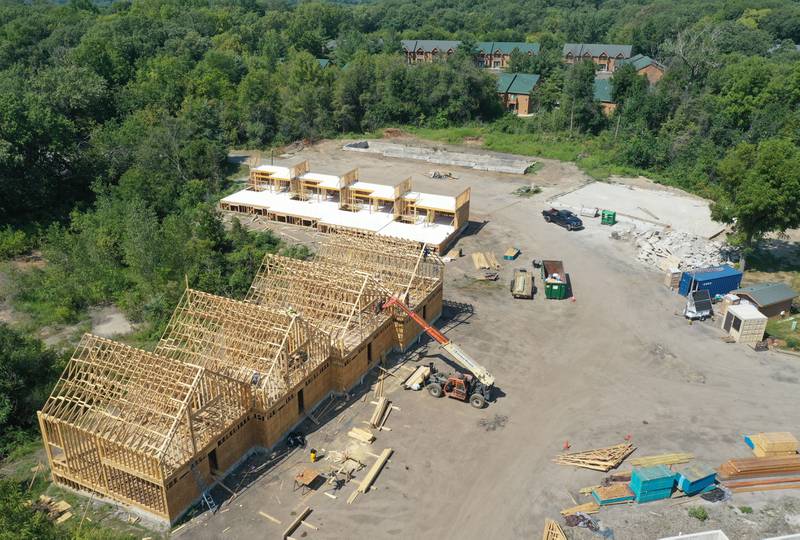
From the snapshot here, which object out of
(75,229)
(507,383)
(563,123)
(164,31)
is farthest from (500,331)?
(164,31)

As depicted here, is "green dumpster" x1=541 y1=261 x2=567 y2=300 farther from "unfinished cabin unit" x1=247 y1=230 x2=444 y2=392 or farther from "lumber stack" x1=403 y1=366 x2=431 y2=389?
"lumber stack" x1=403 y1=366 x2=431 y2=389

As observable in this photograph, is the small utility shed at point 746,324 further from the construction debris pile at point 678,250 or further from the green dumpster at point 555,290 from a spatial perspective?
the green dumpster at point 555,290

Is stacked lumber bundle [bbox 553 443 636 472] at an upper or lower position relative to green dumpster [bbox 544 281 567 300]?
lower

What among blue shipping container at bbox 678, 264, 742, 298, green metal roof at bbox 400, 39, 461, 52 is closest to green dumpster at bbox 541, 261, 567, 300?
blue shipping container at bbox 678, 264, 742, 298

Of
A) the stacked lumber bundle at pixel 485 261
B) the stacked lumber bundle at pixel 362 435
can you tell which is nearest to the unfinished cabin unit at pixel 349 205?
the stacked lumber bundle at pixel 485 261

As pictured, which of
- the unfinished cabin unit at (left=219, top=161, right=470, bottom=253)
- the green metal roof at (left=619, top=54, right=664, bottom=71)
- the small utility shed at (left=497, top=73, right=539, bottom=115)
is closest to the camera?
the unfinished cabin unit at (left=219, top=161, right=470, bottom=253)

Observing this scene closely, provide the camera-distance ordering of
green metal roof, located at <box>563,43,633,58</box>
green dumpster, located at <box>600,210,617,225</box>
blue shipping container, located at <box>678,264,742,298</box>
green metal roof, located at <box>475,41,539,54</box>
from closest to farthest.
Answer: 1. blue shipping container, located at <box>678,264,742,298</box>
2. green dumpster, located at <box>600,210,617,225</box>
3. green metal roof, located at <box>563,43,633,58</box>
4. green metal roof, located at <box>475,41,539,54</box>

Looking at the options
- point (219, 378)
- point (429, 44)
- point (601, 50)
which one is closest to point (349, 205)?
point (219, 378)
